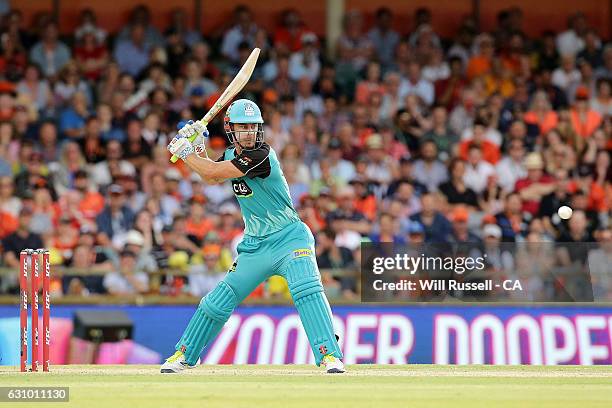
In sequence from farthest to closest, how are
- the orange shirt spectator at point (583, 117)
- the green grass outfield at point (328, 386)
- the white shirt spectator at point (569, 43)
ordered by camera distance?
the white shirt spectator at point (569, 43), the orange shirt spectator at point (583, 117), the green grass outfield at point (328, 386)

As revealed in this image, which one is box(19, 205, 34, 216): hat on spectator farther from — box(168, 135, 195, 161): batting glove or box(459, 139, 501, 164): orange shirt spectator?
A: box(168, 135, 195, 161): batting glove

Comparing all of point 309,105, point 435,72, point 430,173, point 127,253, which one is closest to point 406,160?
point 430,173

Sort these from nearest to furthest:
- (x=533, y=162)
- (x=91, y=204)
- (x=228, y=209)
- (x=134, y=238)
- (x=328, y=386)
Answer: (x=328, y=386) < (x=134, y=238) < (x=228, y=209) < (x=91, y=204) < (x=533, y=162)

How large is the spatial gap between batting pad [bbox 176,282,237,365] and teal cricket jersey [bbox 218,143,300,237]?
0.53 m

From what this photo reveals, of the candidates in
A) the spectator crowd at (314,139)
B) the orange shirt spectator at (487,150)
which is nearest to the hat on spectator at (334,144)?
the spectator crowd at (314,139)

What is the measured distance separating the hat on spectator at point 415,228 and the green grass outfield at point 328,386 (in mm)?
4523

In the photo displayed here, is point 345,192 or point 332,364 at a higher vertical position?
point 345,192

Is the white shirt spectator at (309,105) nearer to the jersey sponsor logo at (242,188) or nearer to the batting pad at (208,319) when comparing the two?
the jersey sponsor logo at (242,188)

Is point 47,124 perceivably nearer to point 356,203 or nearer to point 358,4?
point 356,203

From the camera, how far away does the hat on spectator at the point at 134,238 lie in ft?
54.1

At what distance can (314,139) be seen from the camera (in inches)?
751

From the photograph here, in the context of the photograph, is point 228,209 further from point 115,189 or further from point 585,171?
point 585,171

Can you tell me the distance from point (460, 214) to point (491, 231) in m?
0.61

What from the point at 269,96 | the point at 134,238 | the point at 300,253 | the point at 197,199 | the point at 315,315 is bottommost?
the point at 315,315
